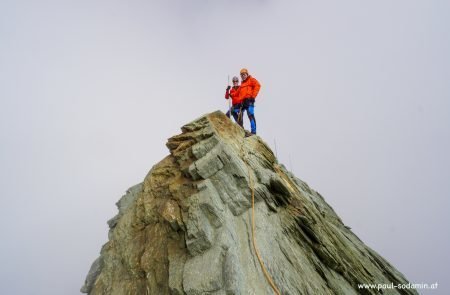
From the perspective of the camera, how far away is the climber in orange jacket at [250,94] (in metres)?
18.0

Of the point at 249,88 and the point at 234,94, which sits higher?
the point at 234,94

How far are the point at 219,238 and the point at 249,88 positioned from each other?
1233 cm

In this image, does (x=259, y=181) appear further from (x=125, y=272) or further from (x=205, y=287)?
(x=125, y=272)

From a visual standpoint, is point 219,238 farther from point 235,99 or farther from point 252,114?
point 235,99

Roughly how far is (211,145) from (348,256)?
31.8 ft

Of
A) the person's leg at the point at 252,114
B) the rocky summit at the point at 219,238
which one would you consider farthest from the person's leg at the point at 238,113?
the rocky summit at the point at 219,238

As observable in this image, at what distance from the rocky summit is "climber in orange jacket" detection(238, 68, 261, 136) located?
437cm

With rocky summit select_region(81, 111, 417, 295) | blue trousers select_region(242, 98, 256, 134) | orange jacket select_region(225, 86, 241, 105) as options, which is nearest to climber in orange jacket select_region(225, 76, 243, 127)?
orange jacket select_region(225, 86, 241, 105)

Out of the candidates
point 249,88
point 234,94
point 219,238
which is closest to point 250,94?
point 249,88

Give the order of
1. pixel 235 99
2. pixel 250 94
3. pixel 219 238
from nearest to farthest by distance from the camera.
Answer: pixel 219 238 < pixel 250 94 < pixel 235 99

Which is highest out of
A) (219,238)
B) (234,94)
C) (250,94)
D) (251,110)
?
(234,94)

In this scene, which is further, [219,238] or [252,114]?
[252,114]

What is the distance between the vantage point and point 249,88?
59.0 feet

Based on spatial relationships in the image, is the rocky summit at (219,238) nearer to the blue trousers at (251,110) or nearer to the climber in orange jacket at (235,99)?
the blue trousers at (251,110)
